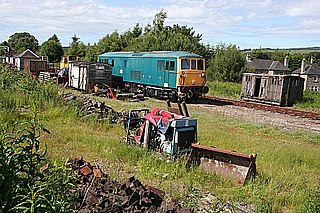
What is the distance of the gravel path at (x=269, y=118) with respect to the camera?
626 inches

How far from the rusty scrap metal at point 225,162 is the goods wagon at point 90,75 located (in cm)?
1788

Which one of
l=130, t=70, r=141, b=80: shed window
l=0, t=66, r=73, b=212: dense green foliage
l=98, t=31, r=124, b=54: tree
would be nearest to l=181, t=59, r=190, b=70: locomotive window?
l=130, t=70, r=141, b=80: shed window

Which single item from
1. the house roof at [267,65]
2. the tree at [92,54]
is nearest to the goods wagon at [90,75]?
the tree at [92,54]

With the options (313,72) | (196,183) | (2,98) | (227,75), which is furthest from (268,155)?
(313,72)

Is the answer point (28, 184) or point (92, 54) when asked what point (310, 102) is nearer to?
point (28, 184)

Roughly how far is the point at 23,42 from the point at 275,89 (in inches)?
3293

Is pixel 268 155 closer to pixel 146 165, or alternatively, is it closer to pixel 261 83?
pixel 146 165

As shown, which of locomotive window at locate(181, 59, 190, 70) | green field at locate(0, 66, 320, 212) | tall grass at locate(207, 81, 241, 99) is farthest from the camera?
tall grass at locate(207, 81, 241, 99)

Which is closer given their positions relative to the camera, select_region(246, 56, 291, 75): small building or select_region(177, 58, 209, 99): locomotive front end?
select_region(177, 58, 209, 99): locomotive front end

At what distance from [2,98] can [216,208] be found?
397 inches

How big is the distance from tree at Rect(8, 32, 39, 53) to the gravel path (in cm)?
7964

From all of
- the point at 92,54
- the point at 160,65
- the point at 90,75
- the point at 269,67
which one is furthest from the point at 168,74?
the point at 269,67

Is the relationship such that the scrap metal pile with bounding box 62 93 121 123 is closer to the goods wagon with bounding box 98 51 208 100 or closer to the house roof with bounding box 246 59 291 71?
the goods wagon with bounding box 98 51 208 100

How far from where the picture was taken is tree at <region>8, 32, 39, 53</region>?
3607 inches
